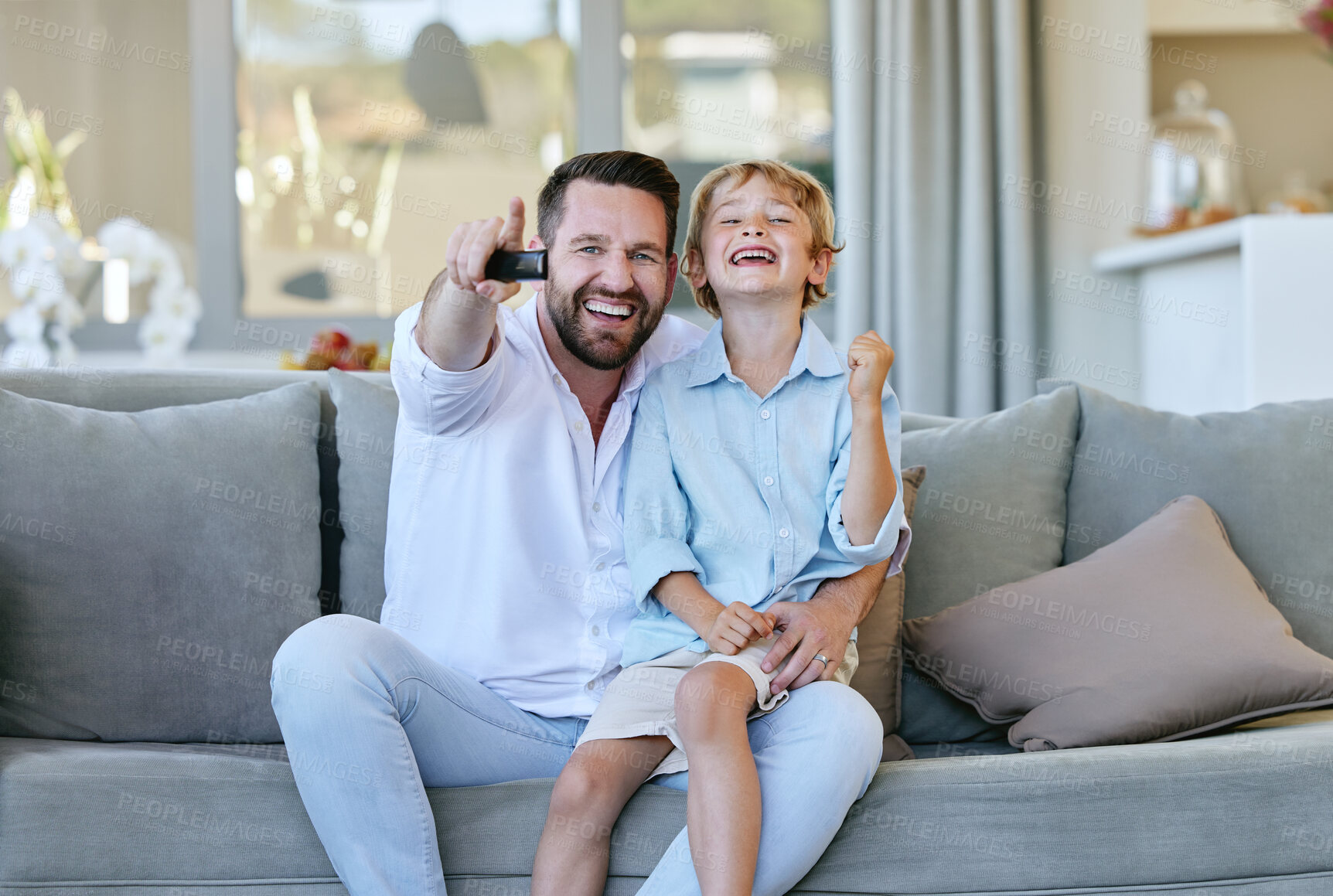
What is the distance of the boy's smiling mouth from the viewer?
4.78 feet

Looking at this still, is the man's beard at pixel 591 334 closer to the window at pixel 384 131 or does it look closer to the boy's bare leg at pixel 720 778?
the boy's bare leg at pixel 720 778

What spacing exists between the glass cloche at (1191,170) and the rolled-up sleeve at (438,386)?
209cm

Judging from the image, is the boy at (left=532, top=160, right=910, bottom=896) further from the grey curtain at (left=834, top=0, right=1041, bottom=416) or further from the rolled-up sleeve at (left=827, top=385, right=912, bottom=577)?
the grey curtain at (left=834, top=0, right=1041, bottom=416)

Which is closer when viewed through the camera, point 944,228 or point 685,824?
point 685,824

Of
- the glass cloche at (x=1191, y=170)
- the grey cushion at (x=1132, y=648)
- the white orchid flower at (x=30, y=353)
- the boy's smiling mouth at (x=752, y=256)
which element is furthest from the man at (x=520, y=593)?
the glass cloche at (x=1191, y=170)

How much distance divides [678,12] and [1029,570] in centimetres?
229

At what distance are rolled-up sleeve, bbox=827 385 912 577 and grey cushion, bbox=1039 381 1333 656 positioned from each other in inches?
9.9

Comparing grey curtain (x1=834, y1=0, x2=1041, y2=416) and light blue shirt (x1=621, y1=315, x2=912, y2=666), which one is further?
grey curtain (x1=834, y1=0, x2=1041, y2=416)

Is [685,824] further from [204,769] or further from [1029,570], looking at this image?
[1029,570]

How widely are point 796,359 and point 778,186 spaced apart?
0.79 ft

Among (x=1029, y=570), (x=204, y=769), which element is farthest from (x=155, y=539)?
(x=1029, y=570)

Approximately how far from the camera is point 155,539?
1464 mm

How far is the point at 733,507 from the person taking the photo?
1425 mm

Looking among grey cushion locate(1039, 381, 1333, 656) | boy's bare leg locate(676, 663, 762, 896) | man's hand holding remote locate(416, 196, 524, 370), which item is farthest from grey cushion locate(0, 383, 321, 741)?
grey cushion locate(1039, 381, 1333, 656)
